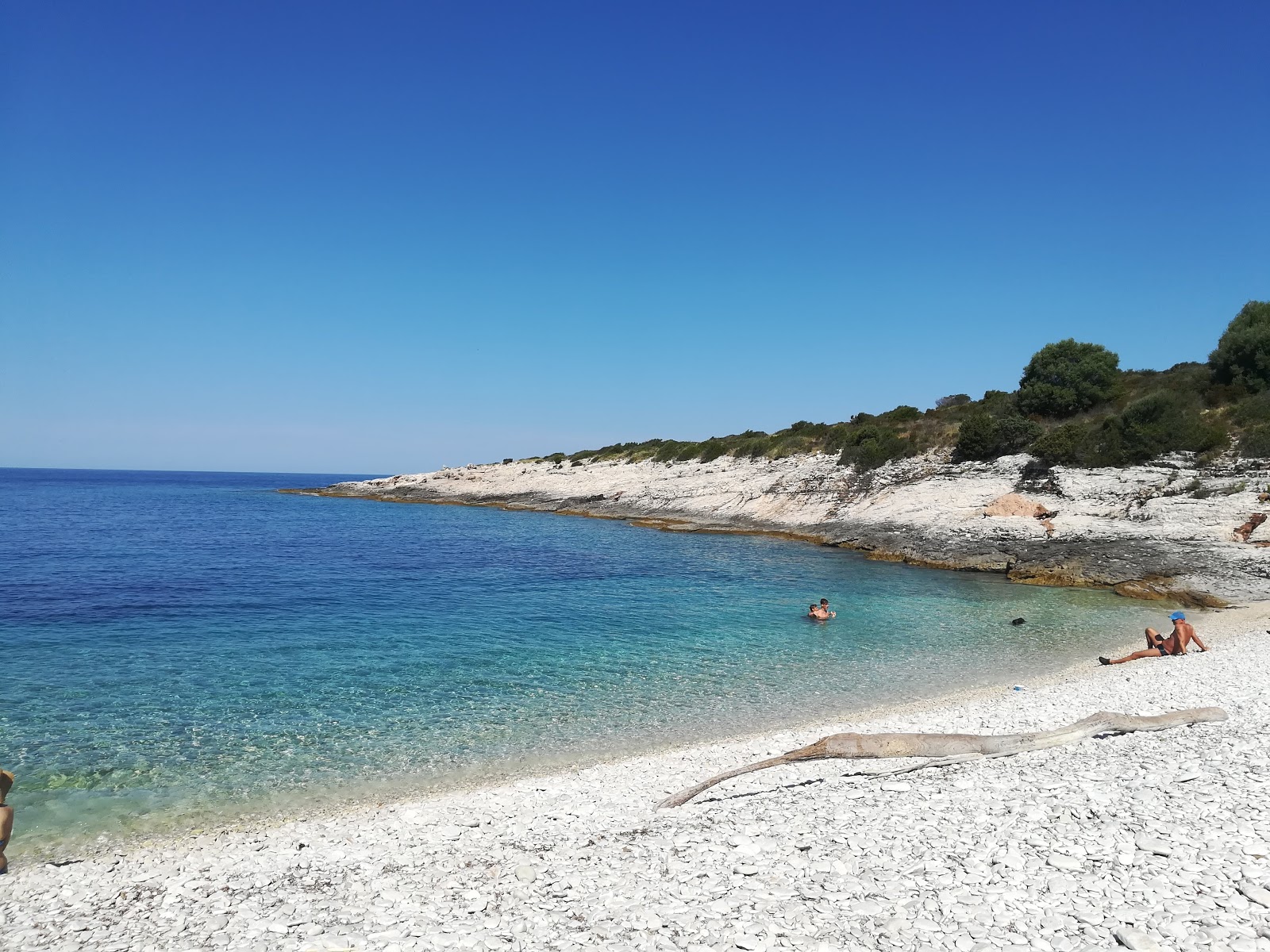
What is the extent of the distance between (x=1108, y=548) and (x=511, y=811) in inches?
1192

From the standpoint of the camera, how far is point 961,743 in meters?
9.80

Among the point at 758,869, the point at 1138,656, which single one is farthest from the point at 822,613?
the point at 758,869

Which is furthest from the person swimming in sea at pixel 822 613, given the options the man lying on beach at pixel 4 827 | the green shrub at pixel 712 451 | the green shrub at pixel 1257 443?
the green shrub at pixel 712 451

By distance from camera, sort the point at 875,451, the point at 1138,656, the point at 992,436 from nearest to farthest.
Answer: the point at 1138,656
the point at 992,436
the point at 875,451

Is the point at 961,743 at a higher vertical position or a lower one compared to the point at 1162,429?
lower

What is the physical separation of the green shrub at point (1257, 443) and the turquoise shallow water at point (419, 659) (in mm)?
13779

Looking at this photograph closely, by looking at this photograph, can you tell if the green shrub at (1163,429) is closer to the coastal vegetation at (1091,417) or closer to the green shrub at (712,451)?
the coastal vegetation at (1091,417)

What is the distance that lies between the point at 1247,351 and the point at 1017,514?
59.9 feet

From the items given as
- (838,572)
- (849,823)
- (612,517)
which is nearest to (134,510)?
(612,517)

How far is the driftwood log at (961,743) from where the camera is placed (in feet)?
31.7

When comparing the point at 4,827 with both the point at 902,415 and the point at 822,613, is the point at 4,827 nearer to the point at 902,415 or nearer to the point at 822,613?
the point at 822,613

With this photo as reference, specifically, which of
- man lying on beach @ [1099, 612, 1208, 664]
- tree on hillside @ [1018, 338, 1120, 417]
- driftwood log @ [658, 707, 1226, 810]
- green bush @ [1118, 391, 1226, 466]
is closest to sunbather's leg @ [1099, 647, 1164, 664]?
man lying on beach @ [1099, 612, 1208, 664]

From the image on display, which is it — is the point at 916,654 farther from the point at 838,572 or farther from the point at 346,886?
the point at 346,886

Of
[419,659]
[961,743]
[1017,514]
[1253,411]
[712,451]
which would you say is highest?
[1253,411]
